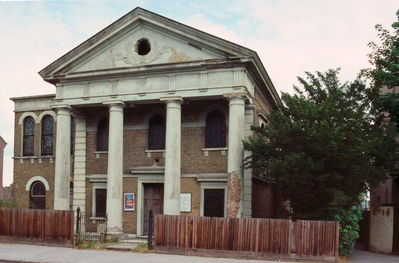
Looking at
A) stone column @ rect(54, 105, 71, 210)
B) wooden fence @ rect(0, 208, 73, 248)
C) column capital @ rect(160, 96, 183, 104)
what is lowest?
wooden fence @ rect(0, 208, 73, 248)

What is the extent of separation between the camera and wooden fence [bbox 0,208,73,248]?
1697 centimetres

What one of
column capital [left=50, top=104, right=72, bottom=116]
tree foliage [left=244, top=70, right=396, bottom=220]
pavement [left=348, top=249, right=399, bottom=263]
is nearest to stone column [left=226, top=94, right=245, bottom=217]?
tree foliage [left=244, top=70, right=396, bottom=220]

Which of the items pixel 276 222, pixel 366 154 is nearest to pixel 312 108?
pixel 366 154

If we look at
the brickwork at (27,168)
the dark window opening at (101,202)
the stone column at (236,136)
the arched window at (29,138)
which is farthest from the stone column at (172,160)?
the arched window at (29,138)

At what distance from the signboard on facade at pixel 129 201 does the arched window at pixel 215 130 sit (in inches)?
181

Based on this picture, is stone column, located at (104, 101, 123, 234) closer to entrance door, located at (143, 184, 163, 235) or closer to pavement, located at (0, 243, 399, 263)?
entrance door, located at (143, 184, 163, 235)

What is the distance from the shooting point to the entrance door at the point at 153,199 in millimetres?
21297

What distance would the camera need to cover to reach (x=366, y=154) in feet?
51.5

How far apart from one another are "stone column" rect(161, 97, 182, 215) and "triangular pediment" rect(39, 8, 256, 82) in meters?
2.16

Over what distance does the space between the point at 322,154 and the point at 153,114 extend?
9.49 meters

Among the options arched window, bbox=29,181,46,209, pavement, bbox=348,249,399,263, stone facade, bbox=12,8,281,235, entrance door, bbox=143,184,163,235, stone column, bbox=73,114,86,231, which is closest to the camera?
pavement, bbox=348,249,399,263

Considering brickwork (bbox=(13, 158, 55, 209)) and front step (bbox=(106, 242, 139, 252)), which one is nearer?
front step (bbox=(106, 242, 139, 252))

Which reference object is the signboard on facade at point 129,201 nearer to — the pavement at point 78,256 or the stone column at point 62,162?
the stone column at point 62,162

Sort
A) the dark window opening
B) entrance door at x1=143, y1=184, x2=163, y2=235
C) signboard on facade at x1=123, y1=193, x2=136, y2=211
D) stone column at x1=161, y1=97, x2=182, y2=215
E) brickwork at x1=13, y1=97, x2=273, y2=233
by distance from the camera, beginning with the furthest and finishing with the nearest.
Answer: the dark window opening < signboard on facade at x1=123, y1=193, x2=136, y2=211 < entrance door at x1=143, y1=184, x2=163, y2=235 < brickwork at x1=13, y1=97, x2=273, y2=233 < stone column at x1=161, y1=97, x2=182, y2=215
